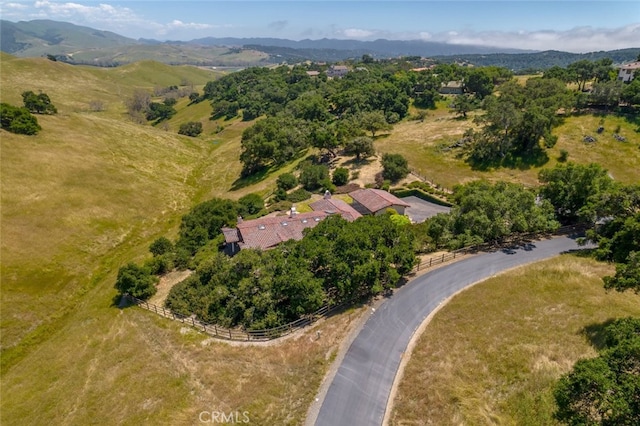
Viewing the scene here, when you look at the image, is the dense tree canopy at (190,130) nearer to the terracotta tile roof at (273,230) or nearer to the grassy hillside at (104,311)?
the grassy hillside at (104,311)

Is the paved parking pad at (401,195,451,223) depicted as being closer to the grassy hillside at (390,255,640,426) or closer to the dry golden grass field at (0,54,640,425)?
the dry golden grass field at (0,54,640,425)

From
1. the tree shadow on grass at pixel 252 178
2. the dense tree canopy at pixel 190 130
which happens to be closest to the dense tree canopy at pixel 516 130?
the tree shadow on grass at pixel 252 178

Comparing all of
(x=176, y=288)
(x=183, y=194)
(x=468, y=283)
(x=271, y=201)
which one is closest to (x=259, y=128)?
(x=183, y=194)

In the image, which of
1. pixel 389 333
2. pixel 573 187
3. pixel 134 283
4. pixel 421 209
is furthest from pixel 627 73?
pixel 134 283

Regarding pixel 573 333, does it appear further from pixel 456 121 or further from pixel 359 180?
pixel 456 121

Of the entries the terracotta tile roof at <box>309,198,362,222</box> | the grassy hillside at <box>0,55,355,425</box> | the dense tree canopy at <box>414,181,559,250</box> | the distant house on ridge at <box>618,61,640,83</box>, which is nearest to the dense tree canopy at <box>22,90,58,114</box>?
the grassy hillside at <box>0,55,355,425</box>
